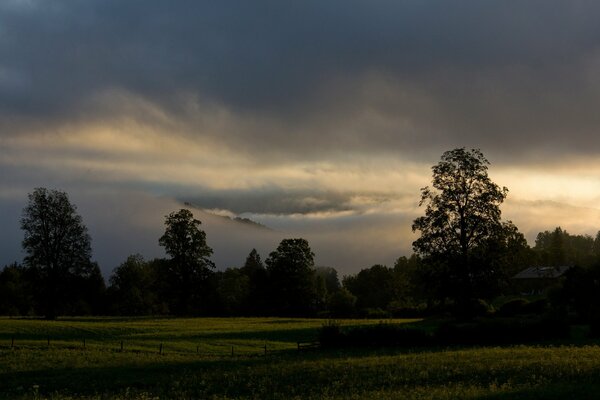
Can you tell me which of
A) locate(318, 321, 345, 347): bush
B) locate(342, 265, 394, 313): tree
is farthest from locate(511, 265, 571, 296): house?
locate(318, 321, 345, 347): bush

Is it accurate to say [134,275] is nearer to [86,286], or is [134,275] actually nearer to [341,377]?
[86,286]

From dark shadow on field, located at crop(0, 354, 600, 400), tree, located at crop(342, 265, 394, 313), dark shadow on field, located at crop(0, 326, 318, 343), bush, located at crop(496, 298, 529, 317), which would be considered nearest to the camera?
dark shadow on field, located at crop(0, 354, 600, 400)

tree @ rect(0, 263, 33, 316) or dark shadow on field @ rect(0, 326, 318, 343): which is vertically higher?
tree @ rect(0, 263, 33, 316)

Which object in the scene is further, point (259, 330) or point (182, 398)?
point (259, 330)

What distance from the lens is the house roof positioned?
498 feet

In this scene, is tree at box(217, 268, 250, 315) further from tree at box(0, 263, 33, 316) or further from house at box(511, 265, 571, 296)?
house at box(511, 265, 571, 296)

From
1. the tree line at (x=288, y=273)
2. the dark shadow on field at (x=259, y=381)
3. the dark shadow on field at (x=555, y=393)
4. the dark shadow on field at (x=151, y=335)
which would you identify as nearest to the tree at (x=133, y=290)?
the tree line at (x=288, y=273)

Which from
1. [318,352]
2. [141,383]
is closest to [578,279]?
[318,352]

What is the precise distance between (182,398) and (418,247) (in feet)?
152

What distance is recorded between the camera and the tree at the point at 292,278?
122062 millimetres

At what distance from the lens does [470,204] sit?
67.4 meters

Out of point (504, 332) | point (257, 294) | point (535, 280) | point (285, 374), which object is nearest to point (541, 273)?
point (535, 280)

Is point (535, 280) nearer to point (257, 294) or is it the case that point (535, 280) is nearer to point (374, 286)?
point (374, 286)

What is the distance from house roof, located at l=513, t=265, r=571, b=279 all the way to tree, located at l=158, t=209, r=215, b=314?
86.9 meters
